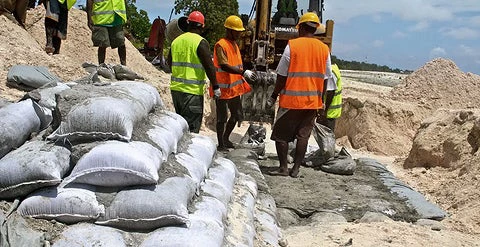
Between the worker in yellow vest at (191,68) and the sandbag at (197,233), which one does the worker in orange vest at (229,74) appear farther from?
the sandbag at (197,233)

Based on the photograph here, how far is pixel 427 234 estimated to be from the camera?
4.15 m

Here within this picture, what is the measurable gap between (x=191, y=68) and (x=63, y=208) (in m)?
2.72

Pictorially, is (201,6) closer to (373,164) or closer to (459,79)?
(459,79)

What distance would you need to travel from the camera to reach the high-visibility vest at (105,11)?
273 inches

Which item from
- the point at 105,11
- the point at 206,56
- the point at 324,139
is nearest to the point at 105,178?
the point at 206,56

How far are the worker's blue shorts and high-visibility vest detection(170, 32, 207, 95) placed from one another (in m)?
2.06

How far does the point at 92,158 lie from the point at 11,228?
52 centimetres

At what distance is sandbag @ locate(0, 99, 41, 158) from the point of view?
2826mm

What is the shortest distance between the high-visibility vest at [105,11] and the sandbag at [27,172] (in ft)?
14.5

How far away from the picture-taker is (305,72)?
5281 millimetres

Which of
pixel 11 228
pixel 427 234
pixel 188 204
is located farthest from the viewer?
pixel 427 234

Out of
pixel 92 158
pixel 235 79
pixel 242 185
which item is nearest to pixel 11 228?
pixel 92 158

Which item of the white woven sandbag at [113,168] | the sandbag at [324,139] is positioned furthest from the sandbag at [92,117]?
the sandbag at [324,139]

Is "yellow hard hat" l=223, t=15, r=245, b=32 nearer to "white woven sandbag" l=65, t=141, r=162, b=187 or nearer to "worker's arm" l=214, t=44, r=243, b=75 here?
"worker's arm" l=214, t=44, r=243, b=75
